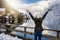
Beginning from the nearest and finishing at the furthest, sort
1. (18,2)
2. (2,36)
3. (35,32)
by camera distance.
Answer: (35,32) < (18,2) < (2,36)

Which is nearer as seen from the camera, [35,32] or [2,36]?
[35,32]

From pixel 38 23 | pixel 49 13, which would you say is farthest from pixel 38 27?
pixel 49 13

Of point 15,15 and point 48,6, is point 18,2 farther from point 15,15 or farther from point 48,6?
point 48,6

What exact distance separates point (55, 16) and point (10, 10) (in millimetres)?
836

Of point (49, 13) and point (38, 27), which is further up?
point (49, 13)

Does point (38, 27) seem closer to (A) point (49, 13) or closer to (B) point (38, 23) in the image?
(B) point (38, 23)

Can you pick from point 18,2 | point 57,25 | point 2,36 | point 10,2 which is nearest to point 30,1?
point 18,2

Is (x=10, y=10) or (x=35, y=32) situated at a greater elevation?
(x=10, y=10)

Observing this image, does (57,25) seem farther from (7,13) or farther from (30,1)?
(7,13)

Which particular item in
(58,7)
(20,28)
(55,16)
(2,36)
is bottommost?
(2,36)

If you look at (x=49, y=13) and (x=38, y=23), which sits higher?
(x=49, y=13)

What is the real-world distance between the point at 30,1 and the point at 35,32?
54 centimetres

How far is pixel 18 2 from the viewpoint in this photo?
2453 mm

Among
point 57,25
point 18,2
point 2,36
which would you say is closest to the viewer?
point 57,25
